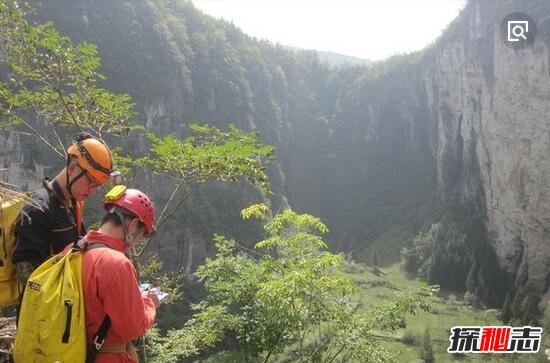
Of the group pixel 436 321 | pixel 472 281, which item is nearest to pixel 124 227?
pixel 436 321

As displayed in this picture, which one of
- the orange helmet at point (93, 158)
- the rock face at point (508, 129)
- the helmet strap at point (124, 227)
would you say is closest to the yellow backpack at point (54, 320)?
the helmet strap at point (124, 227)

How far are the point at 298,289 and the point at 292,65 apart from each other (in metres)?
128

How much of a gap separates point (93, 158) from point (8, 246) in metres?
0.73

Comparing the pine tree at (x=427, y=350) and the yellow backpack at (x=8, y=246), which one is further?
the pine tree at (x=427, y=350)

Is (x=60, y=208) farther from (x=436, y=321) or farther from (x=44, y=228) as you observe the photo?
(x=436, y=321)

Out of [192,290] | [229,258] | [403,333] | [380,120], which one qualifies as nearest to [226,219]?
[192,290]

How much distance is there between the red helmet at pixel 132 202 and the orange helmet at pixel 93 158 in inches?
22.2

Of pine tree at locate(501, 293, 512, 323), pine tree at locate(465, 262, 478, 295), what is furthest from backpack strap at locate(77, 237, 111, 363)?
pine tree at locate(465, 262, 478, 295)

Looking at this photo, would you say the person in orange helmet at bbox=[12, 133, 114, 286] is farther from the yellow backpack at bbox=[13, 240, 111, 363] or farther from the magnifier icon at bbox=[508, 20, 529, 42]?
the magnifier icon at bbox=[508, 20, 529, 42]

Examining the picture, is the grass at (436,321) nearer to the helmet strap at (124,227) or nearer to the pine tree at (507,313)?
the pine tree at (507,313)

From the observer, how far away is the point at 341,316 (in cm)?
678

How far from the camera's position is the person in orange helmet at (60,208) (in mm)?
2779

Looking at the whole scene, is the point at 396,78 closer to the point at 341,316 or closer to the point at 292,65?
the point at 292,65

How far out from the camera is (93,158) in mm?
3035
